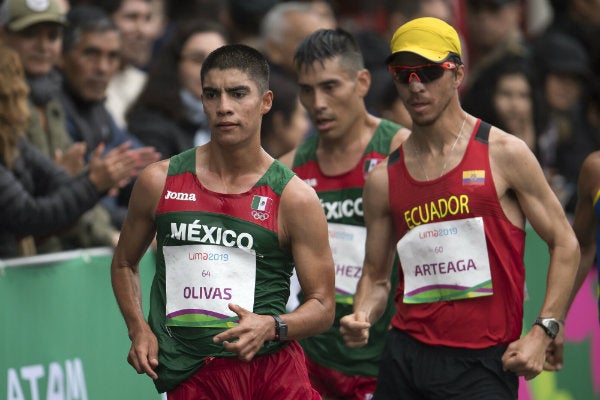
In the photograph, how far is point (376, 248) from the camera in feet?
23.2

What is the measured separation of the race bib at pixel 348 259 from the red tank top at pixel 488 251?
1.11 meters

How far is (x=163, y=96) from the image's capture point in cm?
1001

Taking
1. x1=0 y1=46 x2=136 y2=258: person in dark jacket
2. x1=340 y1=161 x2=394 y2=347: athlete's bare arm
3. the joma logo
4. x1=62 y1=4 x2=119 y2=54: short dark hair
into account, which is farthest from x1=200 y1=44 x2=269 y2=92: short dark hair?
x1=62 y1=4 x2=119 y2=54: short dark hair

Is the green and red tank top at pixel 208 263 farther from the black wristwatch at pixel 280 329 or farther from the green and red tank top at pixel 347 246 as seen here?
the green and red tank top at pixel 347 246

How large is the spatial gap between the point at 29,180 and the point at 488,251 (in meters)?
2.87

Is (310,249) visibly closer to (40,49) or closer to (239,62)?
(239,62)

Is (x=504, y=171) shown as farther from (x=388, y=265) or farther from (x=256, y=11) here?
(x=256, y=11)

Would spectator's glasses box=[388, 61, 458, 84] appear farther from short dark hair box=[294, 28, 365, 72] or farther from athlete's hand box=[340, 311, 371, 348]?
short dark hair box=[294, 28, 365, 72]

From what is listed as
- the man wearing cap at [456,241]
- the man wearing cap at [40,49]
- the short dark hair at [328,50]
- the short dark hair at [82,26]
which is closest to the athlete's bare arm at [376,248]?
the man wearing cap at [456,241]

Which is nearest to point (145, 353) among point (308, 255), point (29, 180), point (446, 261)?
point (308, 255)

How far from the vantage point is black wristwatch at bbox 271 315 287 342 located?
6.07m

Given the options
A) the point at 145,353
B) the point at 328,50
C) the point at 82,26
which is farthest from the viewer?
the point at 82,26

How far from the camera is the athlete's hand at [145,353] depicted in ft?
20.3

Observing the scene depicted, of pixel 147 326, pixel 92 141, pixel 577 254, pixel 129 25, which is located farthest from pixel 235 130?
pixel 129 25
